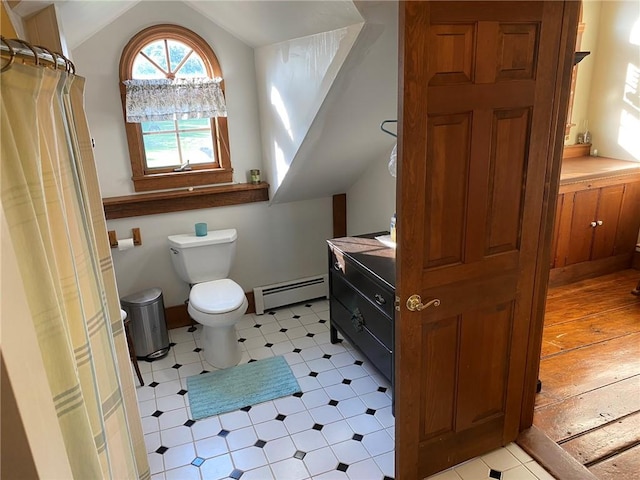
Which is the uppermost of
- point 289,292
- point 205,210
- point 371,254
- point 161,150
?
point 161,150

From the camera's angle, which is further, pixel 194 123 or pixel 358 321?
pixel 194 123

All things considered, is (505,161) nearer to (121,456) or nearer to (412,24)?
(412,24)

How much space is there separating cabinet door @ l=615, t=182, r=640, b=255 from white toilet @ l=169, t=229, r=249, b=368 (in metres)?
3.00

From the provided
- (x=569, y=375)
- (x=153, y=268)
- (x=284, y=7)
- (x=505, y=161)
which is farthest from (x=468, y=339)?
(x=153, y=268)

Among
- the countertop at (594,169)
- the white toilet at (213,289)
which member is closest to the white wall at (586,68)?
the countertop at (594,169)

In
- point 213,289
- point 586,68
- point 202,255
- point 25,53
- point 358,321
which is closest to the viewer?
point 25,53

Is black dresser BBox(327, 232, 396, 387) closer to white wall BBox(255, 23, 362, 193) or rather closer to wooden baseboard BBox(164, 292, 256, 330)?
white wall BBox(255, 23, 362, 193)

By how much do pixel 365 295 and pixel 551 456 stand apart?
3.72 ft

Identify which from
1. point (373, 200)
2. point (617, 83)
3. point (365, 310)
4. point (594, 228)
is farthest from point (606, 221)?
point (365, 310)

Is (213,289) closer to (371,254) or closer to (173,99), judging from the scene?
(371,254)

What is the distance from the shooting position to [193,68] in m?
3.18

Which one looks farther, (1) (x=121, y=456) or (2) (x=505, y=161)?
(2) (x=505, y=161)

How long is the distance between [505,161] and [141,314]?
2.37 m

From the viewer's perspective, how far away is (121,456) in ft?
4.70
